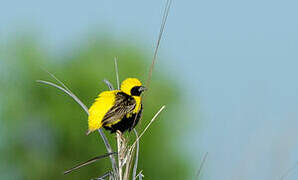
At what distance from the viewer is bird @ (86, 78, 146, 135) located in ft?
9.73

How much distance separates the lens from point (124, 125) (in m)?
3.21

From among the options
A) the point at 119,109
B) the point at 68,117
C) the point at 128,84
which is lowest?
the point at 68,117

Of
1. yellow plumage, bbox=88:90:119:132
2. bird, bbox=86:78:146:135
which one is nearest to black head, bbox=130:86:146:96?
bird, bbox=86:78:146:135

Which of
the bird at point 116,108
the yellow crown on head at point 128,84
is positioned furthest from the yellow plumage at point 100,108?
the yellow crown on head at point 128,84

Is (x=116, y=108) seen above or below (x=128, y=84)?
below

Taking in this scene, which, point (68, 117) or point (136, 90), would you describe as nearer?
point (136, 90)

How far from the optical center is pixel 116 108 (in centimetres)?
310

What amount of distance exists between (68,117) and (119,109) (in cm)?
877

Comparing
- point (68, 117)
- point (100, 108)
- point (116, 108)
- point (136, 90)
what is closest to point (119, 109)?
point (116, 108)

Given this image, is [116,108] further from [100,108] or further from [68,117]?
[68,117]

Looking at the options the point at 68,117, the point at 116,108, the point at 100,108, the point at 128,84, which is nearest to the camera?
the point at 100,108

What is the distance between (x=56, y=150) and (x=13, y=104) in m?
1.82

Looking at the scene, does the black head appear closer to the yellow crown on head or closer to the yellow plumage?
the yellow crown on head

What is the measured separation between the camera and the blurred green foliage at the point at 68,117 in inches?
454
